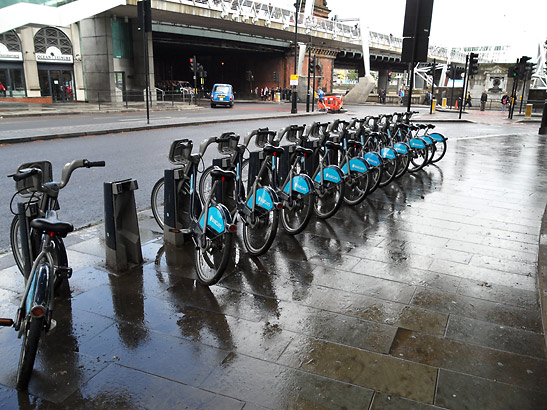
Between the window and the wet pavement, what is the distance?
3176 cm

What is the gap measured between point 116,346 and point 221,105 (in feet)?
111

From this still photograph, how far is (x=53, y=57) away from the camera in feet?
108

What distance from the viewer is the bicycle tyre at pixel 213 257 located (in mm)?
3703

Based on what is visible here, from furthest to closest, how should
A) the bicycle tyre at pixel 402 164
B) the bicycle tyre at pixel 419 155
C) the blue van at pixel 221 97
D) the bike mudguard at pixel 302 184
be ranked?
the blue van at pixel 221 97, the bicycle tyre at pixel 419 155, the bicycle tyre at pixel 402 164, the bike mudguard at pixel 302 184

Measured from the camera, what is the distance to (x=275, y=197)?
4.51m

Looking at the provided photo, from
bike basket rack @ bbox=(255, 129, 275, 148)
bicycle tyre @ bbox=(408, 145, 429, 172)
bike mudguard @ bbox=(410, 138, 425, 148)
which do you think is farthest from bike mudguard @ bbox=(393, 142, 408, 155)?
bike basket rack @ bbox=(255, 129, 275, 148)

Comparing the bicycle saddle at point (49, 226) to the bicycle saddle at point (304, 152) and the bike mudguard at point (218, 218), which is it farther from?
the bicycle saddle at point (304, 152)

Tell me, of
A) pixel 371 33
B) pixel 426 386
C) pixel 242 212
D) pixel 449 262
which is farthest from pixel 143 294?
pixel 371 33

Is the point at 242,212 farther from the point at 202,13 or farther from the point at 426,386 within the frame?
the point at 202,13

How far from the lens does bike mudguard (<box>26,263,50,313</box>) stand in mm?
2559

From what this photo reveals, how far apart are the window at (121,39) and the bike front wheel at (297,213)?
32.2 m

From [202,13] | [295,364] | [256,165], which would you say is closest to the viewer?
[295,364]

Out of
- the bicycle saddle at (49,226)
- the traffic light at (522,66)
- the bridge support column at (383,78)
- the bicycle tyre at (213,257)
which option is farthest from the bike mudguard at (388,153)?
the bridge support column at (383,78)

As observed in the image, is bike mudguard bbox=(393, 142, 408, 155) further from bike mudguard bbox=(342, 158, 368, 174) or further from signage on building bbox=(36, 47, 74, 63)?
signage on building bbox=(36, 47, 74, 63)
